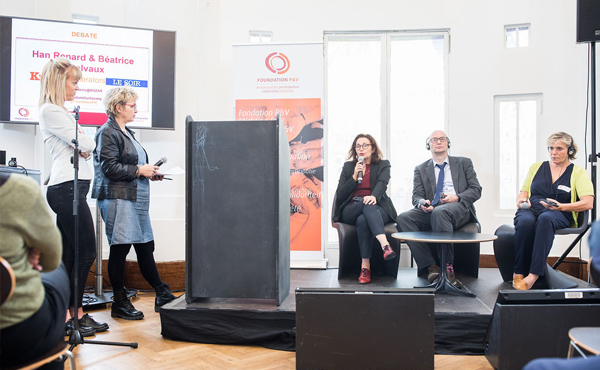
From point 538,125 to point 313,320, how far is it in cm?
343

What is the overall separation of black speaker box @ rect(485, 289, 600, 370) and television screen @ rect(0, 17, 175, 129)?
2966mm

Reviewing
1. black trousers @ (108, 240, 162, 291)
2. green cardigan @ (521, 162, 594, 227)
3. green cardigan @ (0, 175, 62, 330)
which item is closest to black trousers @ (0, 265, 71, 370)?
green cardigan @ (0, 175, 62, 330)

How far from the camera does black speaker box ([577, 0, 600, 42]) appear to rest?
348cm

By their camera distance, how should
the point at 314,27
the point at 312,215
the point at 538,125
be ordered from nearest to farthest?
the point at 312,215 < the point at 538,125 < the point at 314,27

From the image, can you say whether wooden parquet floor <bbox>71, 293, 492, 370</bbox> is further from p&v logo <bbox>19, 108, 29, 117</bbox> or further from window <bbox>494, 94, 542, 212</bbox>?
window <bbox>494, 94, 542, 212</bbox>

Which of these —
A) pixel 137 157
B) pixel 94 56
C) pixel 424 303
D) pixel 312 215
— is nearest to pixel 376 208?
pixel 312 215

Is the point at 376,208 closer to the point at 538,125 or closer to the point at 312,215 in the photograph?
the point at 312,215

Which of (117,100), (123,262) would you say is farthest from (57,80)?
(123,262)

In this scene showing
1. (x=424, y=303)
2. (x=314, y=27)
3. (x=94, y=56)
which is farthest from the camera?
(x=314, y=27)

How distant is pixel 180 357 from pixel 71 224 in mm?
966

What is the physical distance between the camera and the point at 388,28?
4652 mm

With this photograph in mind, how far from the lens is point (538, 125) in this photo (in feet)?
14.3

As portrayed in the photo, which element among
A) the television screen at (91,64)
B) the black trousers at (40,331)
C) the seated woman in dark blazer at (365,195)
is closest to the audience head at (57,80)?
the television screen at (91,64)

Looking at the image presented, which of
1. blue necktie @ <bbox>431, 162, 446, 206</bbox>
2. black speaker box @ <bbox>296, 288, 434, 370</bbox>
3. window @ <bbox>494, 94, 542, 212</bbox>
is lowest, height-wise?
black speaker box @ <bbox>296, 288, 434, 370</bbox>
